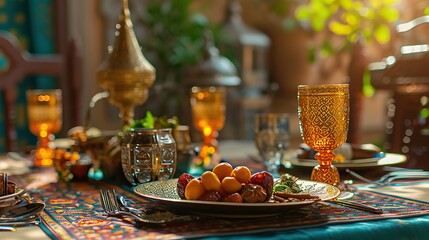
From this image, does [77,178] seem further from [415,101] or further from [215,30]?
[215,30]

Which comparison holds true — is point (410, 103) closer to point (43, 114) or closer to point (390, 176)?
point (390, 176)

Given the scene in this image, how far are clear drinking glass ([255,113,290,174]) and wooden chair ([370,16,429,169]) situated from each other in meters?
0.56

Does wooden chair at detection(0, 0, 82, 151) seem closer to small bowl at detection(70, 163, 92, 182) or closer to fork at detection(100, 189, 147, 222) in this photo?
small bowl at detection(70, 163, 92, 182)

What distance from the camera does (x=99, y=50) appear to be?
12.8ft

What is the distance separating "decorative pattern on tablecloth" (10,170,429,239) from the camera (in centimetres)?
74

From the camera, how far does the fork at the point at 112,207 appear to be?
2.70 feet

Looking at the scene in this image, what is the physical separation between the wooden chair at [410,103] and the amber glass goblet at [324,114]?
0.78m

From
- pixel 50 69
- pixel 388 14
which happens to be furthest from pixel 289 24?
pixel 50 69

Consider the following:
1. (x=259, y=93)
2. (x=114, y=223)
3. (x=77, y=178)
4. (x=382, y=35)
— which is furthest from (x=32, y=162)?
(x=259, y=93)

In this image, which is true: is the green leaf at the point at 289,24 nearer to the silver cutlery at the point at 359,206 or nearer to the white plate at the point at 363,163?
the white plate at the point at 363,163

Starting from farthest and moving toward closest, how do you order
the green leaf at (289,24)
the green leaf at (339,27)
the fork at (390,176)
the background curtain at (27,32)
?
the green leaf at (289,24)
the background curtain at (27,32)
the green leaf at (339,27)
the fork at (390,176)

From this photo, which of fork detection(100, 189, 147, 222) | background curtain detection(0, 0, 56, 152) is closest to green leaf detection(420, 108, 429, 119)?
fork detection(100, 189, 147, 222)

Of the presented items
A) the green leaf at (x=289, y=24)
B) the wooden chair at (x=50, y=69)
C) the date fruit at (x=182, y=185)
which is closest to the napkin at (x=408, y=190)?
the date fruit at (x=182, y=185)

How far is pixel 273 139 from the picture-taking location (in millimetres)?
1318
